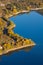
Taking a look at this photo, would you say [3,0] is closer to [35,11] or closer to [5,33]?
[35,11]

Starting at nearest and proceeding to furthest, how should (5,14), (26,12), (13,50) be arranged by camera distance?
(13,50), (5,14), (26,12)

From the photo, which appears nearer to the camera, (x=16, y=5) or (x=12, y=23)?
(x=12, y=23)

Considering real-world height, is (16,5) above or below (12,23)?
below

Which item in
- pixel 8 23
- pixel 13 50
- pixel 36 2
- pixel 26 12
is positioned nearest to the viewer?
pixel 13 50

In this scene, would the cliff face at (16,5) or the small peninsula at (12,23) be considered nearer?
the small peninsula at (12,23)

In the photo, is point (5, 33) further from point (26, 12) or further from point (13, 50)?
point (26, 12)

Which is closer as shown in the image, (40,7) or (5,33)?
(5,33)

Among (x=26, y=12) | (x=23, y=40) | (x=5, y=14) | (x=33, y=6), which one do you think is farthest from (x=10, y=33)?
(x=33, y=6)

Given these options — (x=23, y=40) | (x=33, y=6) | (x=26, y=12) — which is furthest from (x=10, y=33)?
(x=33, y=6)

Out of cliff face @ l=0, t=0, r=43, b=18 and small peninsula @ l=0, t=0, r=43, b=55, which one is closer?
small peninsula @ l=0, t=0, r=43, b=55
